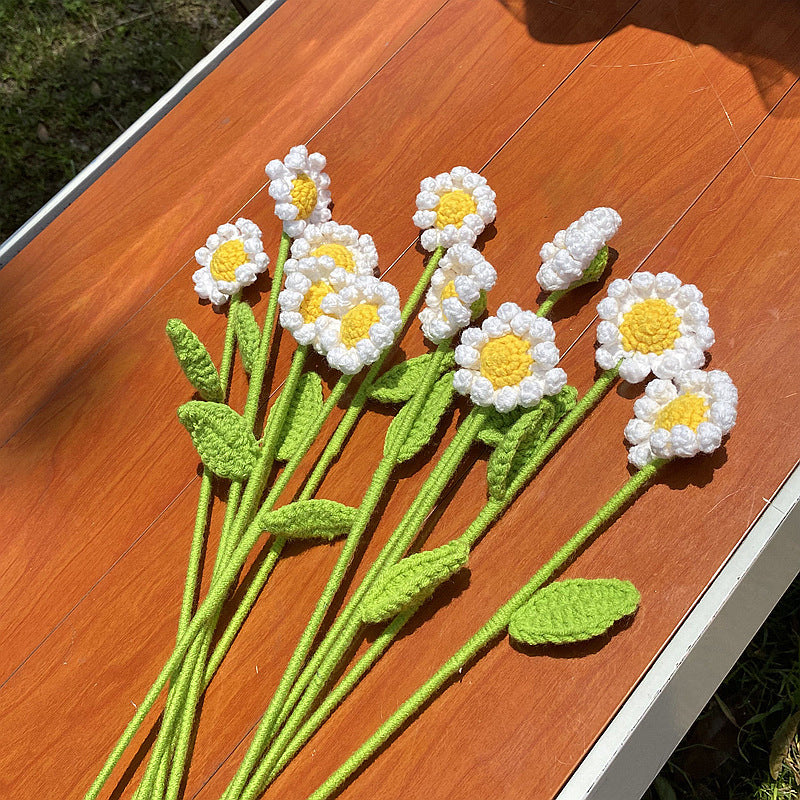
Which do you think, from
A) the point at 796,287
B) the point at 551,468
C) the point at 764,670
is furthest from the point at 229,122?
the point at 764,670

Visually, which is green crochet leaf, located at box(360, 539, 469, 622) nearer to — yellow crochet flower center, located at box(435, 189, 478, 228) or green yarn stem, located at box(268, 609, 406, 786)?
green yarn stem, located at box(268, 609, 406, 786)

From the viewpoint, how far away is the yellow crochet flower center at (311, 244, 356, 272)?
31.5 inches

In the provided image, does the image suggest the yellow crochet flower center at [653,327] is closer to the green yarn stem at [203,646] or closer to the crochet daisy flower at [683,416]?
the crochet daisy flower at [683,416]

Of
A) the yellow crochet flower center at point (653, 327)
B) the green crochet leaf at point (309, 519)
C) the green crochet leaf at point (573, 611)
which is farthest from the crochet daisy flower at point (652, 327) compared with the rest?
the green crochet leaf at point (309, 519)

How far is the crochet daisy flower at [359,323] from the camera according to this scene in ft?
2.37

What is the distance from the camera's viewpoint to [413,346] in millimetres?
851

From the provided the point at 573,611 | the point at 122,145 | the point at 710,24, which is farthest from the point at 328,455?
the point at 710,24

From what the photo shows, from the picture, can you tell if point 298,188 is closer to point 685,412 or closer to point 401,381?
point 401,381

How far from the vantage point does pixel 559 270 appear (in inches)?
30.8

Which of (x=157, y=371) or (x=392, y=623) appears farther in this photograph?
(x=157, y=371)

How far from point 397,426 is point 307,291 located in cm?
17

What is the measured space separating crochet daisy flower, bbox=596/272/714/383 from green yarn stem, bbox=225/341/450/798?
17 cm

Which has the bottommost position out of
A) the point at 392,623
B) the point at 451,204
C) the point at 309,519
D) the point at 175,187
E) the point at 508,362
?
the point at 392,623

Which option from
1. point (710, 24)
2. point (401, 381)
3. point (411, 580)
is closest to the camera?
point (411, 580)
